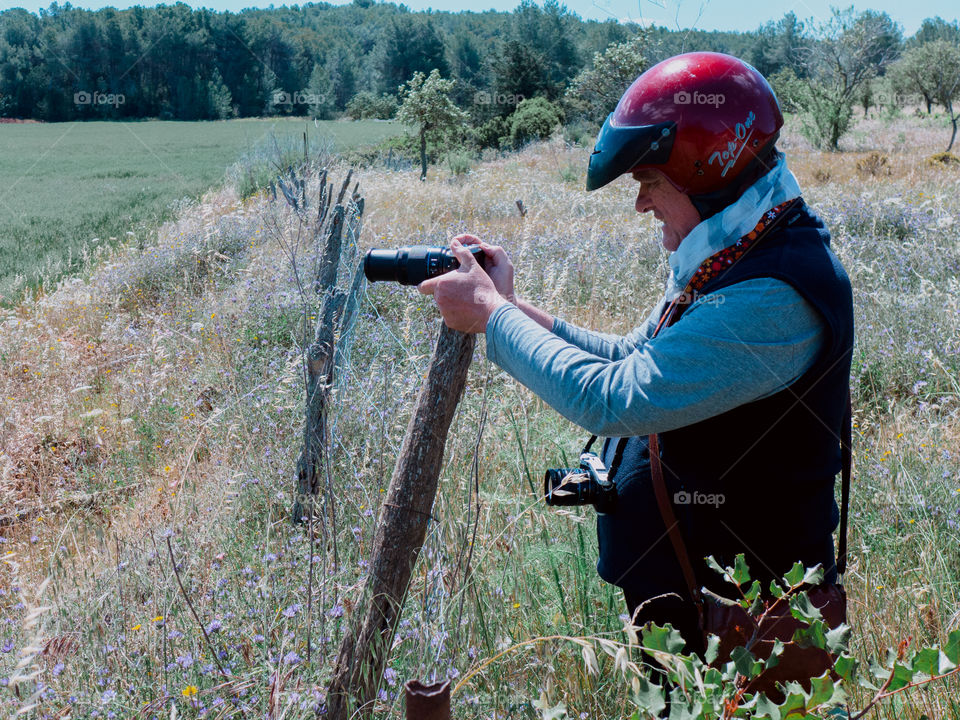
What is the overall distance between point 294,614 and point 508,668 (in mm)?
614

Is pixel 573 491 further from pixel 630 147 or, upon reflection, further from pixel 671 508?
pixel 630 147

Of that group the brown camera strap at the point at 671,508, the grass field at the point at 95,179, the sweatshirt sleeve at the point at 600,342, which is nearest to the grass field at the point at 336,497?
the brown camera strap at the point at 671,508

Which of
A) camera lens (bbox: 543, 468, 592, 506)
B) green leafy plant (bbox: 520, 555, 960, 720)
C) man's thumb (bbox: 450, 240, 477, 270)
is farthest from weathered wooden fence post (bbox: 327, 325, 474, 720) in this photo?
green leafy plant (bbox: 520, 555, 960, 720)

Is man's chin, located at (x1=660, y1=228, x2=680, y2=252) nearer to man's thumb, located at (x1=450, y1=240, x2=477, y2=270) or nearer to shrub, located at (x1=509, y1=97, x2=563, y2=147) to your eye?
man's thumb, located at (x1=450, y1=240, x2=477, y2=270)

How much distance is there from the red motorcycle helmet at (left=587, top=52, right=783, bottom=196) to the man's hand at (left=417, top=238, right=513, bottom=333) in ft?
1.15

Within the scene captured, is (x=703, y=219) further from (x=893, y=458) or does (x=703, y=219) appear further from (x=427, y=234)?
(x=427, y=234)

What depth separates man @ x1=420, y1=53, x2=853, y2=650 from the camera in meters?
1.24

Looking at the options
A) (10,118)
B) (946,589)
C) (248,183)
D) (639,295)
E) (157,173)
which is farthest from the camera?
(10,118)

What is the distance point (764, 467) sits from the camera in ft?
4.51

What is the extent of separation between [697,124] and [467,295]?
570 mm

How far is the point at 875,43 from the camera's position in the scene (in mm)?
30844

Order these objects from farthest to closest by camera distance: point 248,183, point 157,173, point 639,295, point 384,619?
point 157,173, point 248,183, point 639,295, point 384,619

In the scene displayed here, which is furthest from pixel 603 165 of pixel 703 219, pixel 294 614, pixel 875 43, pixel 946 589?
pixel 875 43

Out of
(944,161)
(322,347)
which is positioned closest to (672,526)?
(322,347)
